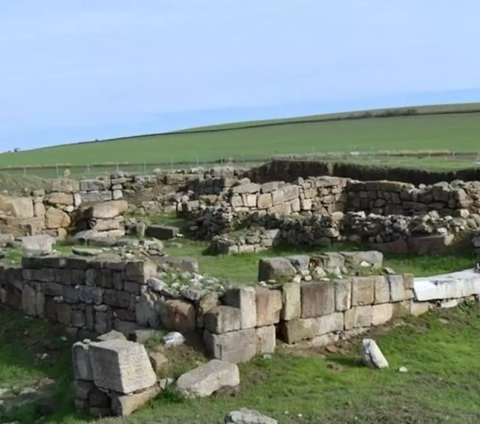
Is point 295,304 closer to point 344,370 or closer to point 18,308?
point 344,370

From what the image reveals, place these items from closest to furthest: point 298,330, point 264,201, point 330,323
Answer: point 298,330 → point 330,323 → point 264,201

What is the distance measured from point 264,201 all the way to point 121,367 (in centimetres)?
1676

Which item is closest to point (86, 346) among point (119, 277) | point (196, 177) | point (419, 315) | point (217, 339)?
point (217, 339)

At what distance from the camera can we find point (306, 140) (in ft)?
256

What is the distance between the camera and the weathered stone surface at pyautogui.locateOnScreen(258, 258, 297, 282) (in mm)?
13219

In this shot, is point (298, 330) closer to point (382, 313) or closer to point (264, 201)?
point (382, 313)

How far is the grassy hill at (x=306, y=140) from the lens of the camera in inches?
2431

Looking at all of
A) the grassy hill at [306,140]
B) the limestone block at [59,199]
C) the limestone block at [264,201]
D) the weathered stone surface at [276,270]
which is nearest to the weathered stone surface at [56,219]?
the limestone block at [59,199]

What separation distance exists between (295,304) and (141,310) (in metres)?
2.40


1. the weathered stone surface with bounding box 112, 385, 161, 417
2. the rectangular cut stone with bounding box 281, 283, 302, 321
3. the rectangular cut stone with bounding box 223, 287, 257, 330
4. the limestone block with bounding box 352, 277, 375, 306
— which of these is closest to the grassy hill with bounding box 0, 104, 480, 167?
the limestone block with bounding box 352, 277, 375, 306

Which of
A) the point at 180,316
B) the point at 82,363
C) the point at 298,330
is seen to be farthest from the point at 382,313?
the point at 82,363

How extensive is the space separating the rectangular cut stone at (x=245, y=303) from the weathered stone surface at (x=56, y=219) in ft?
50.9

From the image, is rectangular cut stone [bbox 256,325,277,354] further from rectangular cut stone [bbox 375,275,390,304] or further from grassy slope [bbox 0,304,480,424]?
rectangular cut stone [bbox 375,275,390,304]

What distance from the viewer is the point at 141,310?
43.3ft
